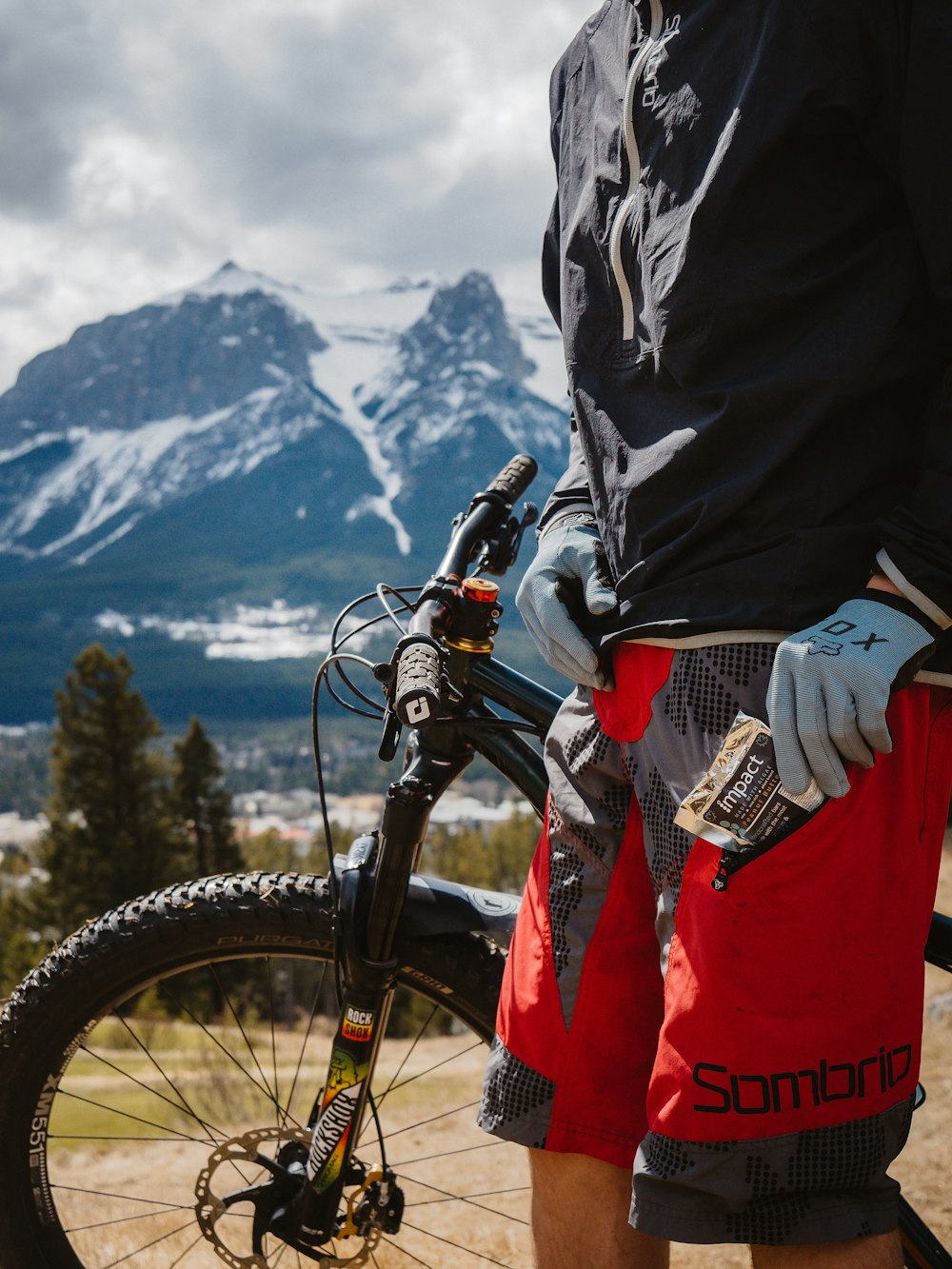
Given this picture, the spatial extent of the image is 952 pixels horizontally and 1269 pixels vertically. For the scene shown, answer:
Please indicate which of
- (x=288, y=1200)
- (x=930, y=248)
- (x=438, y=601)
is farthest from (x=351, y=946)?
(x=930, y=248)

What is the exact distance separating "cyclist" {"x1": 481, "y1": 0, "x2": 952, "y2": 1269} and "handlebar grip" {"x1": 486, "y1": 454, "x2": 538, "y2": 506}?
662mm

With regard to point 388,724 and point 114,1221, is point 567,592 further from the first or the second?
point 114,1221

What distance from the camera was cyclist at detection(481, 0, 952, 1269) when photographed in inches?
46.6

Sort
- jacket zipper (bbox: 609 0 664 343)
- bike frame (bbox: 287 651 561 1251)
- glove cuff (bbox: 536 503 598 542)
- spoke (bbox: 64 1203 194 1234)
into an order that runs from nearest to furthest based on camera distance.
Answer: jacket zipper (bbox: 609 0 664 343), glove cuff (bbox: 536 503 598 542), bike frame (bbox: 287 651 561 1251), spoke (bbox: 64 1203 194 1234)

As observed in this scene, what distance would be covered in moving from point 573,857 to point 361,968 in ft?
2.12

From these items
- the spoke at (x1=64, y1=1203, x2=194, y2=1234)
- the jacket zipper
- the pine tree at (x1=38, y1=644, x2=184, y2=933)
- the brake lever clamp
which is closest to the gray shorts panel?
the jacket zipper

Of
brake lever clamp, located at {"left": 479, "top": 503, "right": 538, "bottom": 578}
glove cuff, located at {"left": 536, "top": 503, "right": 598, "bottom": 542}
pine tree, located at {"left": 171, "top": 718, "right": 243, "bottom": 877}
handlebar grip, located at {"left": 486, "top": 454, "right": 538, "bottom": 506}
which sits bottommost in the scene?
glove cuff, located at {"left": 536, "top": 503, "right": 598, "bottom": 542}

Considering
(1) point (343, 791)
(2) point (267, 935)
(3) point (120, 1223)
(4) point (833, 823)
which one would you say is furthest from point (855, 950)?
(1) point (343, 791)

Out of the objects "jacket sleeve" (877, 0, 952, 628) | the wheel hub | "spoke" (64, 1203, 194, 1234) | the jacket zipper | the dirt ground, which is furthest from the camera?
the dirt ground

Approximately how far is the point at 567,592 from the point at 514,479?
576 millimetres

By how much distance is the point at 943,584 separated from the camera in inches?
45.6

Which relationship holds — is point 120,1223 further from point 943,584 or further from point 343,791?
point 343,791

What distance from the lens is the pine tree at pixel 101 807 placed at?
72.2 feet

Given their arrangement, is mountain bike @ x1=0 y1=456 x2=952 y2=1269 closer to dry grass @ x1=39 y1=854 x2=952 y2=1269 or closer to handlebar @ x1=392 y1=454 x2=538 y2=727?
handlebar @ x1=392 y1=454 x2=538 y2=727
